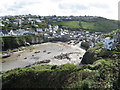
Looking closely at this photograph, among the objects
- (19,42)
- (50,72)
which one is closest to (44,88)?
(50,72)

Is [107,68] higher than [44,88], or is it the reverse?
[107,68]

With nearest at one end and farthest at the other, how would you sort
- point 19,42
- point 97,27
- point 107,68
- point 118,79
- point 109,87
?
point 109,87, point 118,79, point 107,68, point 19,42, point 97,27

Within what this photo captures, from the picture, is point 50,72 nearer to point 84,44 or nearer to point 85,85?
point 85,85

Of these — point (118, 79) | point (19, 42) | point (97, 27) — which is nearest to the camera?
point (118, 79)

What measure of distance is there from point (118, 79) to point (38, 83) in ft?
41.0

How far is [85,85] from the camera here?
16.1 m

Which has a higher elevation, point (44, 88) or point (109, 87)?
point (109, 87)

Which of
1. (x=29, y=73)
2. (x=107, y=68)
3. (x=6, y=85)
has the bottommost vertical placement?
(x=6, y=85)

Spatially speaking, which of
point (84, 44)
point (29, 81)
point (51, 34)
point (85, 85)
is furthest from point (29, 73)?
point (51, 34)

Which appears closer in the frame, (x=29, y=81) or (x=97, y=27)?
(x=29, y=81)

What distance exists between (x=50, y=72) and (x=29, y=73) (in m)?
3.81

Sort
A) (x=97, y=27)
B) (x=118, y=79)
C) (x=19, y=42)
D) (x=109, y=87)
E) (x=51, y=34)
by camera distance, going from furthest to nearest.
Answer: (x=97, y=27) < (x=51, y=34) < (x=19, y=42) < (x=118, y=79) < (x=109, y=87)

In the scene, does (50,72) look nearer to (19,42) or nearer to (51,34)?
(19,42)

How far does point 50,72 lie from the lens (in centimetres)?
2145
